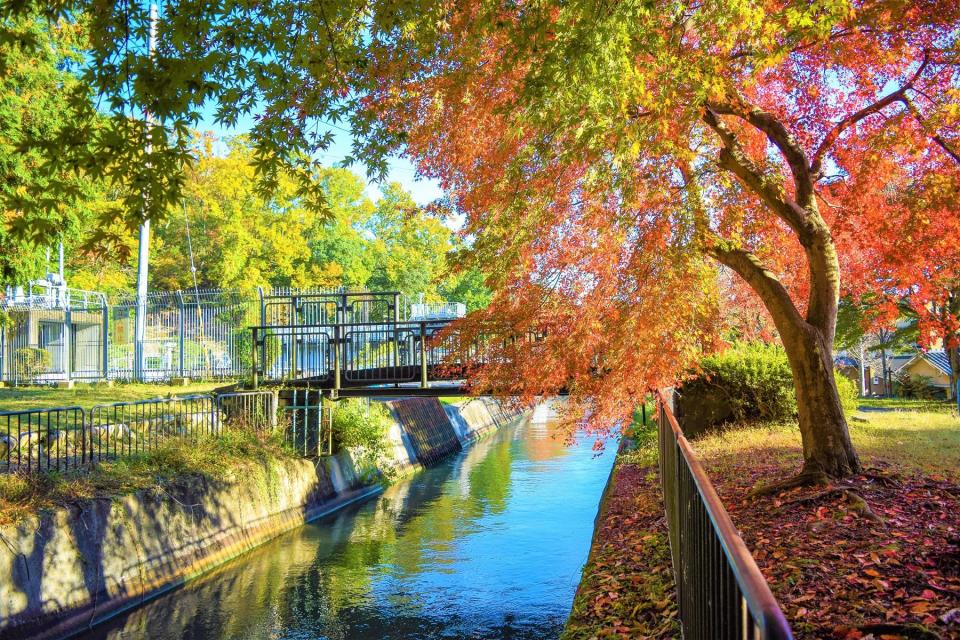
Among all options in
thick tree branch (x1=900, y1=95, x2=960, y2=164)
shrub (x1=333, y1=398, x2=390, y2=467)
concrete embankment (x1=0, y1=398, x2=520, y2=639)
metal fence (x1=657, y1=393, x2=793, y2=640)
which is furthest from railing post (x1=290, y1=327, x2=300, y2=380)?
metal fence (x1=657, y1=393, x2=793, y2=640)

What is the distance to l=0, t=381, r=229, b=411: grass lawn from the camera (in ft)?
52.5

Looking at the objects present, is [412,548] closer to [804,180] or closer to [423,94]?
[423,94]

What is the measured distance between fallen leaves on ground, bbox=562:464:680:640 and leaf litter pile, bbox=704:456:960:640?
2.67 ft

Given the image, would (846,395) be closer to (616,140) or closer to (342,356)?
(342,356)

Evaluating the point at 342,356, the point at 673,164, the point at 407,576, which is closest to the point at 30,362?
the point at 342,356

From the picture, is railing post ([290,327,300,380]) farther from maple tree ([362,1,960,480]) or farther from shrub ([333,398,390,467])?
maple tree ([362,1,960,480])

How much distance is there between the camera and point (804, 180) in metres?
9.45

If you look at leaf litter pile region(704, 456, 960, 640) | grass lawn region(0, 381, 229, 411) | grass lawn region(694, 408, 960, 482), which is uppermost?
grass lawn region(0, 381, 229, 411)

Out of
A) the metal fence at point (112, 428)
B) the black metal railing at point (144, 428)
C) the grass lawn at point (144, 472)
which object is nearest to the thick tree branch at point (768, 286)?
the grass lawn at point (144, 472)

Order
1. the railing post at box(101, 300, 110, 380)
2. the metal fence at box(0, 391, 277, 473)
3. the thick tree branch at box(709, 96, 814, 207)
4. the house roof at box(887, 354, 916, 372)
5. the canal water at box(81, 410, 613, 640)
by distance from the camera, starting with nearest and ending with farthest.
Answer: the canal water at box(81, 410, 613, 640), the thick tree branch at box(709, 96, 814, 207), the metal fence at box(0, 391, 277, 473), the railing post at box(101, 300, 110, 380), the house roof at box(887, 354, 916, 372)

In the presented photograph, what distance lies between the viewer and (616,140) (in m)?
6.54

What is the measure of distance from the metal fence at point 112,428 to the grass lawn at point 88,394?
4.49 ft

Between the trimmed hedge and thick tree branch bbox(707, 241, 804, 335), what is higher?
thick tree branch bbox(707, 241, 804, 335)

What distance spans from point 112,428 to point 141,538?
10.0ft
